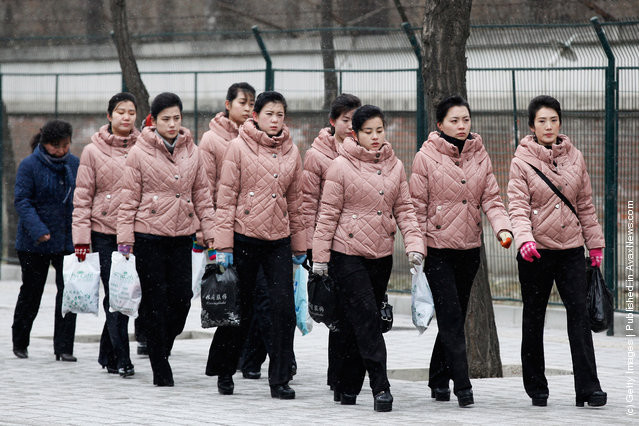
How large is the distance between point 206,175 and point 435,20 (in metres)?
2.17

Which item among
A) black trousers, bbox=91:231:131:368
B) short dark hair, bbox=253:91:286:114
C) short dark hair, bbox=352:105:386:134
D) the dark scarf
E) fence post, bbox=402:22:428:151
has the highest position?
fence post, bbox=402:22:428:151

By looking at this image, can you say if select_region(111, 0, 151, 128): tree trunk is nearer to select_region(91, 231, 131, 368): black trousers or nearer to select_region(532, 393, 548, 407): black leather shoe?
select_region(91, 231, 131, 368): black trousers

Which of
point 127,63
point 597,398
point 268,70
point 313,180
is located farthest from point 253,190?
point 268,70

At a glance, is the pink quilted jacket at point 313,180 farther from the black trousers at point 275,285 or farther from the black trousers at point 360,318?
the black trousers at point 360,318

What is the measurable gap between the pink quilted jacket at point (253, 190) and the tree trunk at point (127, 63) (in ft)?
20.1

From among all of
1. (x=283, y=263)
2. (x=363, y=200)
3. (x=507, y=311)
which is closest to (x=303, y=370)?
(x=283, y=263)

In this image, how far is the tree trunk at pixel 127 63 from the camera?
14891 mm

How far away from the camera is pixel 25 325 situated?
11.1 m

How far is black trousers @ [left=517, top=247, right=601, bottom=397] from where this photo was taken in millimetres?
8414

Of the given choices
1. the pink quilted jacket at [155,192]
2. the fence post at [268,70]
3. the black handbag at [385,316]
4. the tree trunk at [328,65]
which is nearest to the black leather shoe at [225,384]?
the pink quilted jacket at [155,192]

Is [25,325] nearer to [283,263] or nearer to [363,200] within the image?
[283,263]

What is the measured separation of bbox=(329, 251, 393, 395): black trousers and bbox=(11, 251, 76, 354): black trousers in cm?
311

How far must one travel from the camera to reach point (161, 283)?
9.42m

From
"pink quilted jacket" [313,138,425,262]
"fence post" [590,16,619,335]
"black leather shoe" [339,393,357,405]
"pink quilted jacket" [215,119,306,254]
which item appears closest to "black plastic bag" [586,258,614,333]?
"pink quilted jacket" [313,138,425,262]
